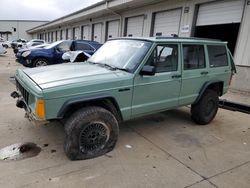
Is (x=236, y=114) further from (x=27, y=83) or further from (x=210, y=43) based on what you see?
(x=27, y=83)

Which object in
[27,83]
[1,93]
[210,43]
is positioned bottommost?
[1,93]

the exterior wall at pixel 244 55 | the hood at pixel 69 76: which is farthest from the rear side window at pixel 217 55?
the exterior wall at pixel 244 55

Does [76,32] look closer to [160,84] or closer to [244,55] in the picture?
[244,55]

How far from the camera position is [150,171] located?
10.2ft

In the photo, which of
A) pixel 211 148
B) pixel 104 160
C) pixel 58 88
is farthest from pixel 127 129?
pixel 58 88

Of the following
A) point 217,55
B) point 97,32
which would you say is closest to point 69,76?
point 217,55

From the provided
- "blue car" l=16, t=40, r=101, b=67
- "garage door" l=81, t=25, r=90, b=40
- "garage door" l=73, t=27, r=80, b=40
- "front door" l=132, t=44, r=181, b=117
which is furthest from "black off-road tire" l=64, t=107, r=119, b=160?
"garage door" l=73, t=27, r=80, b=40

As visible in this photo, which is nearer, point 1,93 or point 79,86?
point 79,86

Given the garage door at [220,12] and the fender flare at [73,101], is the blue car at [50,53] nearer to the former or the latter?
the garage door at [220,12]

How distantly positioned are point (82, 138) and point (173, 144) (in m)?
1.67

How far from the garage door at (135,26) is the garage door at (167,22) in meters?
1.23

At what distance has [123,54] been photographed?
395 centimetres

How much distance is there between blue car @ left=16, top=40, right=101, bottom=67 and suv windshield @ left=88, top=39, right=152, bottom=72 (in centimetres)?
621

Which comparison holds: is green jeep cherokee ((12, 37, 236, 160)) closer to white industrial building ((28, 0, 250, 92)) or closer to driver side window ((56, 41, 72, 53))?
white industrial building ((28, 0, 250, 92))
